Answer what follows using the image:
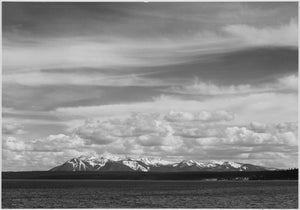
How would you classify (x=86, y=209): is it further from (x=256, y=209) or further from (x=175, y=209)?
(x=256, y=209)

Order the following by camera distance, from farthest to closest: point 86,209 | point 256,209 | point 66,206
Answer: point 66,206, point 86,209, point 256,209

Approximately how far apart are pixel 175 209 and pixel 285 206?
61.4 ft

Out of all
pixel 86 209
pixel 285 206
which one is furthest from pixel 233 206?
pixel 86 209

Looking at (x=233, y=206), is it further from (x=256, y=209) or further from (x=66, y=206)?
(x=66, y=206)

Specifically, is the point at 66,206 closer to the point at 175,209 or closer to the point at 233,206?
the point at 175,209

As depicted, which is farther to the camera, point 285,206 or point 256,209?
point 285,206

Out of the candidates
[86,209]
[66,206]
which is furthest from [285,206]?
[66,206]

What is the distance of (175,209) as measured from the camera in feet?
217

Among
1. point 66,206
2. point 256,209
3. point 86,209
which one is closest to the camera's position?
point 256,209

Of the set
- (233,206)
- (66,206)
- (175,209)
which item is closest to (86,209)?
(66,206)

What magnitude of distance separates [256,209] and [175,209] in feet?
38.3

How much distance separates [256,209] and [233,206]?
892cm

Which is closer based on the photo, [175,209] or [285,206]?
[175,209]

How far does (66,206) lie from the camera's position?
7662 cm
